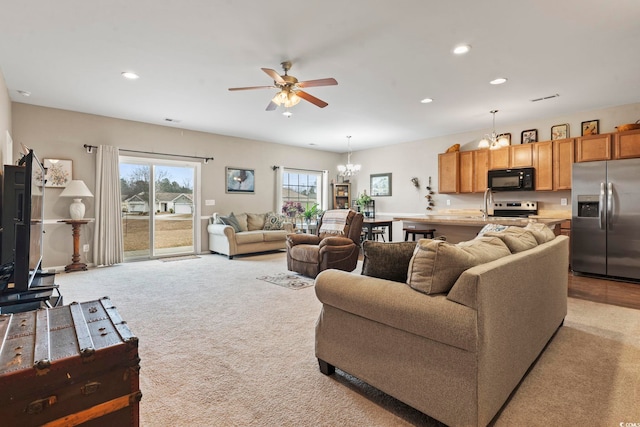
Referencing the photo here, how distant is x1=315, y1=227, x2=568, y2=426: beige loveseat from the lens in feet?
4.63

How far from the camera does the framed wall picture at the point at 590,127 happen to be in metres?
5.30

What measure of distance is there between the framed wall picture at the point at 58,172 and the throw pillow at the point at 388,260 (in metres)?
5.57

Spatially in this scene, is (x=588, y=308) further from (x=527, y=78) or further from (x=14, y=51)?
(x=14, y=51)

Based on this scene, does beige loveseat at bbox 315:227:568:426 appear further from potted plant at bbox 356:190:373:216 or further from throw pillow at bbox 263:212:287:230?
potted plant at bbox 356:190:373:216

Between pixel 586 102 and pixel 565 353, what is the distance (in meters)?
4.38

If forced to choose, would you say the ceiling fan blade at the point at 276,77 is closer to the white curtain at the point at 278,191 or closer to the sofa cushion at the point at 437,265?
the sofa cushion at the point at 437,265

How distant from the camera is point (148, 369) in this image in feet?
6.99

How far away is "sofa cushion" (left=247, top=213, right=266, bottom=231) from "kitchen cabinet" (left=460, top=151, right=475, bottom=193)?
4370 millimetres

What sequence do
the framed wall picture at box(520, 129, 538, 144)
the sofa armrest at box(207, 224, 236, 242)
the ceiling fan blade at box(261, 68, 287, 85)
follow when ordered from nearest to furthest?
the ceiling fan blade at box(261, 68, 287, 85)
the framed wall picture at box(520, 129, 538, 144)
the sofa armrest at box(207, 224, 236, 242)

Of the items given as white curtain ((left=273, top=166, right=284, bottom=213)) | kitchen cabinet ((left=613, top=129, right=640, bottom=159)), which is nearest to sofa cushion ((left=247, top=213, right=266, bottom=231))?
white curtain ((left=273, top=166, right=284, bottom=213))

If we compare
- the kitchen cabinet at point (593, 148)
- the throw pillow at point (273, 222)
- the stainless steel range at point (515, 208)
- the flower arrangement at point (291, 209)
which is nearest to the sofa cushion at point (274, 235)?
the throw pillow at point (273, 222)

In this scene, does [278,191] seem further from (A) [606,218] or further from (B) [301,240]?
(A) [606,218]

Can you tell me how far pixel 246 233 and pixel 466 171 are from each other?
4696 millimetres

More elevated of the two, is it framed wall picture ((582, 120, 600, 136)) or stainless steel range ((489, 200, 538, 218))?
framed wall picture ((582, 120, 600, 136))
